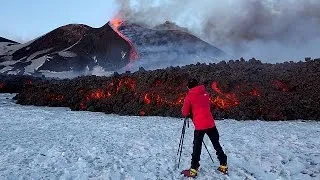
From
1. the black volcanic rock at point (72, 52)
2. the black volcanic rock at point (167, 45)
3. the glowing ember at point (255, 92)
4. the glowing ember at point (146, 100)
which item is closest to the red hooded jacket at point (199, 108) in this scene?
the glowing ember at point (255, 92)

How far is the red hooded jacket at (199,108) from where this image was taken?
27.4 ft

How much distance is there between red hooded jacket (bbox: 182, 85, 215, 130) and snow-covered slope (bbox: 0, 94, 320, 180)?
1238mm

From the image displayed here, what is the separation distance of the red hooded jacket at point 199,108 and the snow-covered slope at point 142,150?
1238 millimetres

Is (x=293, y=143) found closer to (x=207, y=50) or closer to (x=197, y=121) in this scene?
(x=197, y=121)

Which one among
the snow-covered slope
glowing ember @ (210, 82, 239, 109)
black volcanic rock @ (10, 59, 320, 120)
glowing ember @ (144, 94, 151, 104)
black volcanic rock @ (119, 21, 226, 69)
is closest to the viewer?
the snow-covered slope

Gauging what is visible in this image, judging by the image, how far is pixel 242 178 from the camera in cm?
857

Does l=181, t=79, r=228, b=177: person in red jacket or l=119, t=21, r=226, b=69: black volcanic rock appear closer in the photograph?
l=181, t=79, r=228, b=177: person in red jacket

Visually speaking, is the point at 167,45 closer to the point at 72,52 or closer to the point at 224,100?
the point at 72,52

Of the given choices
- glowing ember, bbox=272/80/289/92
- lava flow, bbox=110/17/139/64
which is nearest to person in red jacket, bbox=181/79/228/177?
glowing ember, bbox=272/80/289/92

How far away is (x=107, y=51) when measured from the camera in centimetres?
6319

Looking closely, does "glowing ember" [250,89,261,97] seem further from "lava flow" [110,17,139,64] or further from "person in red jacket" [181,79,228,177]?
"lava flow" [110,17,139,64]

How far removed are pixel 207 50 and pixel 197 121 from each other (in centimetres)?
5097

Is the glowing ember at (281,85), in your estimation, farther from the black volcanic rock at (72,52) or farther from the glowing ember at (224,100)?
the black volcanic rock at (72,52)

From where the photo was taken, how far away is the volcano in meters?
55.9
